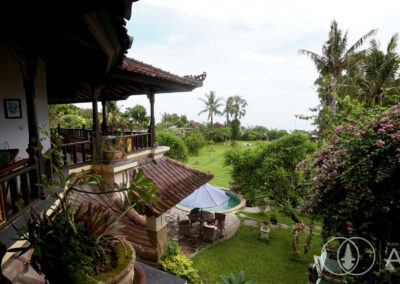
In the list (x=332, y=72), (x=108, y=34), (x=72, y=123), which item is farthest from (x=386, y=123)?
(x=72, y=123)

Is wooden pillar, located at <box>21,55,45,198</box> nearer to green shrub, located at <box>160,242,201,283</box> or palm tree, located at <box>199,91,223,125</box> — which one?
green shrub, located at <box>160,242,201,283</box>

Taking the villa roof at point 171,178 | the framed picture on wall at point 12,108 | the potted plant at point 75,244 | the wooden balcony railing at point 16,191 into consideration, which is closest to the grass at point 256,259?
the villa roof at point 171,178

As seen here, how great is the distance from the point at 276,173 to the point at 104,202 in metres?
6.74

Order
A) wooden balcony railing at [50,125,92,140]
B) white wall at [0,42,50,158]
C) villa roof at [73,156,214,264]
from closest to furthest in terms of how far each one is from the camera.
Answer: white wall at [0,42,50,158] < villa roof at [73,156,214,264] < wooden balcony railing at [50,125,92,140]

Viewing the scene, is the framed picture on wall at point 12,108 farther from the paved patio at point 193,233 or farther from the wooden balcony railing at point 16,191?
the paved patio at point 193,233

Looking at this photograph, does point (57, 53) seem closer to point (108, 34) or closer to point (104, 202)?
point (108, 34)

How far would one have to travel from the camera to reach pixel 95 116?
15.2 ft

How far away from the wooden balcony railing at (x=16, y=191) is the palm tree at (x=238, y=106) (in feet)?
159

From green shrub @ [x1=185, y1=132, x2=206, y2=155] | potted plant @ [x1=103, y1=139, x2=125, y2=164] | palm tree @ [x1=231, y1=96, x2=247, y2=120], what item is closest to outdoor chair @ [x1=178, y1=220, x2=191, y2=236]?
potted plant @ [x1=103, y1=139, x2=125, y2=164]

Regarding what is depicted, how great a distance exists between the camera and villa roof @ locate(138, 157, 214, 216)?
518cm

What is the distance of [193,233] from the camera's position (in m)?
9.30

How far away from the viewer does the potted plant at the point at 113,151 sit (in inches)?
183

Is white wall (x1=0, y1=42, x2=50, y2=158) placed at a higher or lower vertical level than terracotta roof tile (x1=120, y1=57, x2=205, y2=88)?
lower

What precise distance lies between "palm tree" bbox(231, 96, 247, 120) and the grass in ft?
137
